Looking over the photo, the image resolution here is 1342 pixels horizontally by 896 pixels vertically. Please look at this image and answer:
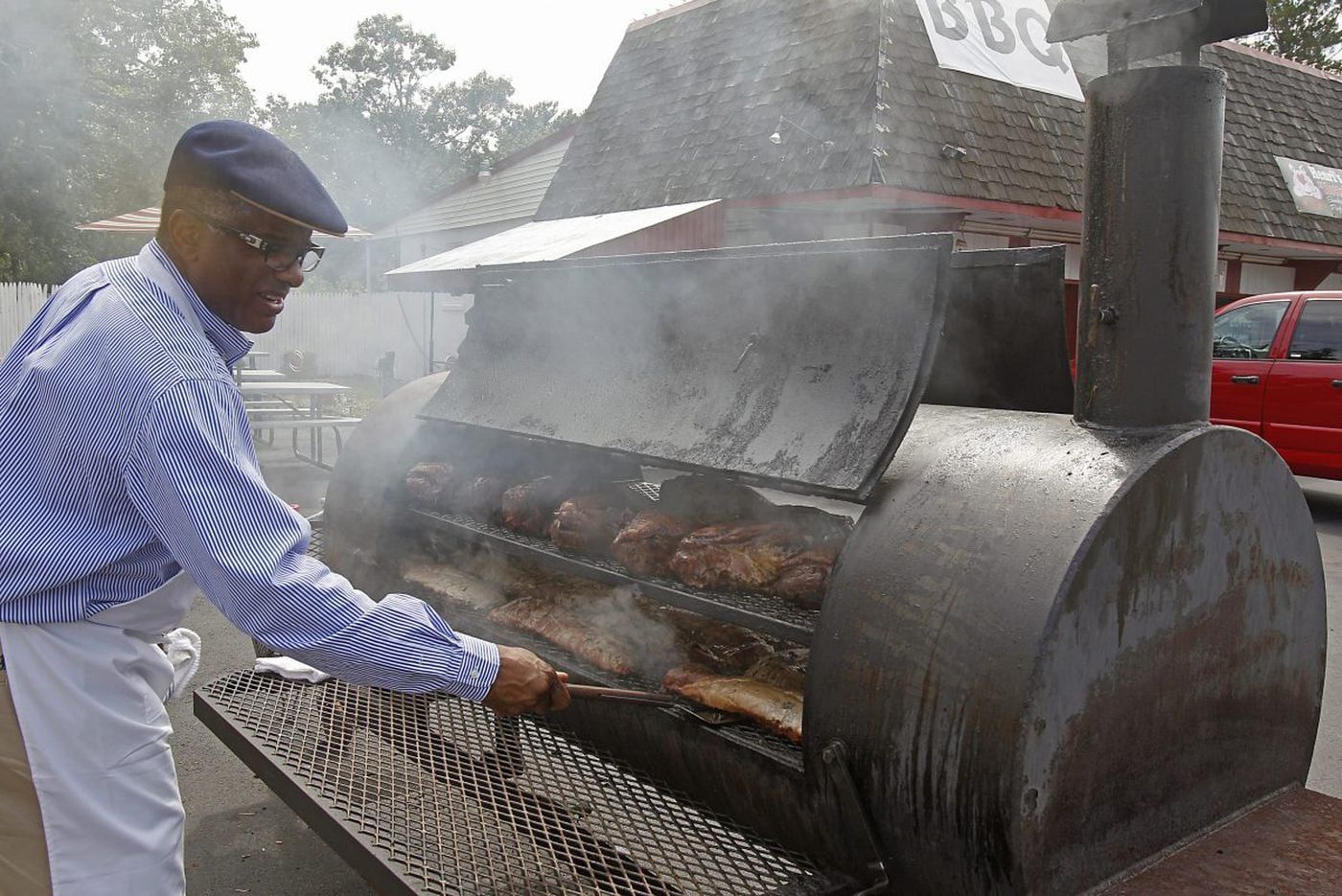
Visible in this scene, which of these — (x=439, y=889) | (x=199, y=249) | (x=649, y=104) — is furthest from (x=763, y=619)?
(x=649, y=104)

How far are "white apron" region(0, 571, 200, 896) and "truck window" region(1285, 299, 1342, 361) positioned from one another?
9.79m

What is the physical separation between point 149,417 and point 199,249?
0.41 metres

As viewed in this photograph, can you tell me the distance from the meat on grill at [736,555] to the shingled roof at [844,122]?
277 inches

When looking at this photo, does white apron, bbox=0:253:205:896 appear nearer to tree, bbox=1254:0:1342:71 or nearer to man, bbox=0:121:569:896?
man, bbox=0:121:569:896

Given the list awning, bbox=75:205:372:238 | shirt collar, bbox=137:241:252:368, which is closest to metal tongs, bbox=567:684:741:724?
shirt collar, bbox=137:241:252:368

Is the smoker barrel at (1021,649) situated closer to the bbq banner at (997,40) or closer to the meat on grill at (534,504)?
Answer: the meat on grill at (534,504)

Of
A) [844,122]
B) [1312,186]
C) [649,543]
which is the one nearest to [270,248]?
[649,543]

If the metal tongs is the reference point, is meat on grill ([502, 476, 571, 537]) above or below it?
above

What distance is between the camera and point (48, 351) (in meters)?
1.80

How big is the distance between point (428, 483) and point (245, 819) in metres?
1.51

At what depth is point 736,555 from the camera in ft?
9.25

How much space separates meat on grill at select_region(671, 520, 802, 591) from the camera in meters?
2.74

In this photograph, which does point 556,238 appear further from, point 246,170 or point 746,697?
point 246,170

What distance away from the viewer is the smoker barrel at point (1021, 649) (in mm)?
1816
